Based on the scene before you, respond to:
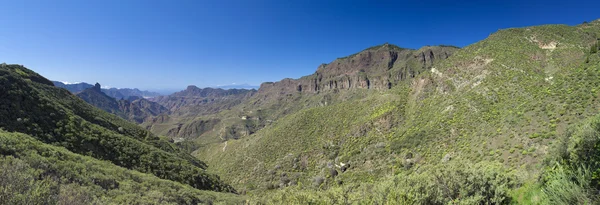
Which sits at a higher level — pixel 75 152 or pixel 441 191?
pixel 441 191

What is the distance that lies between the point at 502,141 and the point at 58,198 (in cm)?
4299

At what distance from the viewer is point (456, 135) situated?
3859 centimetres

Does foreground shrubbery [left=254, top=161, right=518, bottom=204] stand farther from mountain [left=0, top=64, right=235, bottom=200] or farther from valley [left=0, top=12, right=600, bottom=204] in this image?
mountain [left=0, top=64, right=235, bottom=200]

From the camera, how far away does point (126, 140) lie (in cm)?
4722

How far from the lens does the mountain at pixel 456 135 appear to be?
16.5 meters

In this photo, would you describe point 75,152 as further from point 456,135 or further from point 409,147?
point 456,135

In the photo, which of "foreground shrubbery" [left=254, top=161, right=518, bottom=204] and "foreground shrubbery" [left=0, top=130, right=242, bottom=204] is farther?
"foreground shrubbery" [left=0, top=130, right=242, bottom=204]

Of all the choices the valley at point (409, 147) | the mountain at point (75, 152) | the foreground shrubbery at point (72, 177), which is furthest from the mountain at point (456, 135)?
the mountain at point (75, 152)

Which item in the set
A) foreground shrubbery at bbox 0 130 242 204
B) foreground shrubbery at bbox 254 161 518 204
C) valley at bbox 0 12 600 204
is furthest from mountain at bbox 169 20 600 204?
foreground shrubbery at bbox 0 130 242 204

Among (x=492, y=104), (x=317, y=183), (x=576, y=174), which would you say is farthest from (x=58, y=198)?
(x=492, y=104)

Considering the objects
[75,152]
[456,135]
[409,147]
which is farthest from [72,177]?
[456,135]

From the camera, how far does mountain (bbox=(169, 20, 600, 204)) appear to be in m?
16.5

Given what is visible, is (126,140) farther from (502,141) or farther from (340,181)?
(502,141)

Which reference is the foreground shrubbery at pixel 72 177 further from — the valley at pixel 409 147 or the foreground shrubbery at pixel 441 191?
the foreground shrubbery at pixel 441 191
